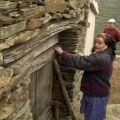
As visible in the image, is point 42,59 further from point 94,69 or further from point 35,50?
point 94,69

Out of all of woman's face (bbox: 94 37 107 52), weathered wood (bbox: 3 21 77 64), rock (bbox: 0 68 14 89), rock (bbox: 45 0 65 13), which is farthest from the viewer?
woman's face (bbox: 94 37 107 52)

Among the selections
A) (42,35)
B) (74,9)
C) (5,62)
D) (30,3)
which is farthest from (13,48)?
(74,9)

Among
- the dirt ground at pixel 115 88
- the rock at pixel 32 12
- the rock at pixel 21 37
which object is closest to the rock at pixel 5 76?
the rock at pixel 21 37

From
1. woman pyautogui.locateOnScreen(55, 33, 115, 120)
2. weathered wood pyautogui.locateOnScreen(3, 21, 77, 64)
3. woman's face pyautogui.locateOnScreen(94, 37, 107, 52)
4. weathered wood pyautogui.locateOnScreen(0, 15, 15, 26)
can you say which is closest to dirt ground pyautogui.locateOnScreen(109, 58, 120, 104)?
woman pyautogui.locateOnScreen(55, 33, 115, 120)

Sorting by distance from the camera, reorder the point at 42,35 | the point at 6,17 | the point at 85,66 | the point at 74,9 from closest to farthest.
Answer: the point at 6,17, the point at 42,35, the point at 85,66, the point at 74,9

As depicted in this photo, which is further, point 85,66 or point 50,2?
point 85,66

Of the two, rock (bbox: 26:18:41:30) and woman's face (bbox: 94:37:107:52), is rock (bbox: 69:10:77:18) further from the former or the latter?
rock (bbox: 26:18:41:30)

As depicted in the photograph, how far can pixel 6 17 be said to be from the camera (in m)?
3.31

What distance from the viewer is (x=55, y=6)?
4688 mm

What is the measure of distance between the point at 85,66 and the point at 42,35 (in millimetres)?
1040

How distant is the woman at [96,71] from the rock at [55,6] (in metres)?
0.65

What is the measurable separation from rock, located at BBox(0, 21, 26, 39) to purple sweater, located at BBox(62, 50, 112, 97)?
5.24ft

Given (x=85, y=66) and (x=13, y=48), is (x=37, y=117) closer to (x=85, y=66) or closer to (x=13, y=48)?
(x=85, y=66)

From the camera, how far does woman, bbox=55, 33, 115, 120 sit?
5.16 m
